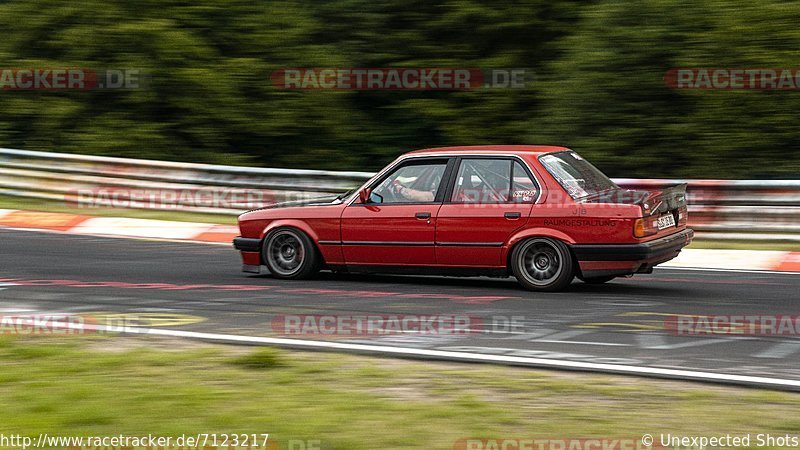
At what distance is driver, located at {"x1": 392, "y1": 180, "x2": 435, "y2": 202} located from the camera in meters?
10.6

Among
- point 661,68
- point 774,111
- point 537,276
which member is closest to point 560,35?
point 661,68

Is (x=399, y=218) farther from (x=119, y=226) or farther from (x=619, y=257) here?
(x=119, y=226)

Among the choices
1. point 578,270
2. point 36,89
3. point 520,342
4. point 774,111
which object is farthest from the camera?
point 36,89

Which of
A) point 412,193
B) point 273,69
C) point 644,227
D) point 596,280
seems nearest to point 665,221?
point 644,227

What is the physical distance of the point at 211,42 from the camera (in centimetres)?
2114

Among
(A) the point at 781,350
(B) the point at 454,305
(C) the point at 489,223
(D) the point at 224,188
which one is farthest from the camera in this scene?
(D) the point at 224,188

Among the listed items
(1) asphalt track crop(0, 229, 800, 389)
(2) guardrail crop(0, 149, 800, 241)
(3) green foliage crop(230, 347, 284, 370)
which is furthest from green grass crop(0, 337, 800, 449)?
(2) guardrail crop(0, 149, 800, 241)

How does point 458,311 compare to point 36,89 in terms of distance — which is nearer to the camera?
point 458,311

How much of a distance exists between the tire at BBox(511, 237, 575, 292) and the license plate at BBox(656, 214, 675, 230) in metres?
0.88

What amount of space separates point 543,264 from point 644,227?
997mm

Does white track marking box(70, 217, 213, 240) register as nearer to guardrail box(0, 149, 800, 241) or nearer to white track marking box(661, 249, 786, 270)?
guardrail box(0, 149, 800, 241)

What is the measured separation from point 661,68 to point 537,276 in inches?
294

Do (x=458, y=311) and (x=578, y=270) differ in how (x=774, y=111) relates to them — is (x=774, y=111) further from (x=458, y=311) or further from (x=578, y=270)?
(x=458, y=311)

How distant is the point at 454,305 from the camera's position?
942 centimetres
